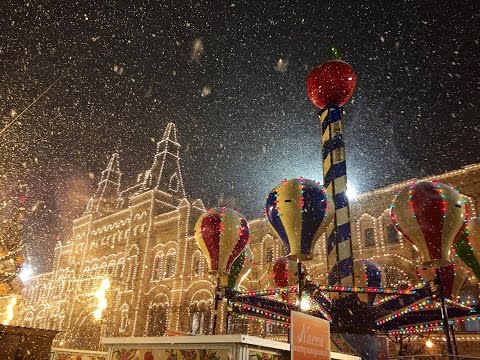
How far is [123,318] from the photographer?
32.1m

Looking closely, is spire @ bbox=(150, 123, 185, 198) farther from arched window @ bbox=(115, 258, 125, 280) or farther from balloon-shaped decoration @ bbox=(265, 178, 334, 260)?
balloon-shaped decoration @ bbox=(265, 178, 334, 260)

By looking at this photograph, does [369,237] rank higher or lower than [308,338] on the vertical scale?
Result: higher

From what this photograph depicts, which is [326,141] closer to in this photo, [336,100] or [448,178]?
[336,100]

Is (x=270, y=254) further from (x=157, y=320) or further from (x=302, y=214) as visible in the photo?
(x=302, y=214)

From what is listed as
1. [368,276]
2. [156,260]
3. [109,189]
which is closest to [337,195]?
[368,276]

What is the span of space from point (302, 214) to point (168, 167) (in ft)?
101

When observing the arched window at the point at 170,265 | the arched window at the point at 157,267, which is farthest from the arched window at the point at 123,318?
the arched window at the point at 170,265

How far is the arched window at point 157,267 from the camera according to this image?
31.2 m

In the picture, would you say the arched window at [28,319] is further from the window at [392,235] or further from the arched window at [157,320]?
the window at [392,235]

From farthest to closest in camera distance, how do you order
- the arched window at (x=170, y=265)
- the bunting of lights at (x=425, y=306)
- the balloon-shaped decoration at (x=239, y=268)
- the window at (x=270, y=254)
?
the arched window at (x=170, y=265)
the window at (x=270, y=254)
the balloon-shaped decoration at (x=239, y=268)
the bunting of lights at (x=425, y=306)

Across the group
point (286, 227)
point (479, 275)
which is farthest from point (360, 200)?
point (286, 227)

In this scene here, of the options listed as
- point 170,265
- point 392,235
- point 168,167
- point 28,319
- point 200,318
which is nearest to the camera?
point 392,235

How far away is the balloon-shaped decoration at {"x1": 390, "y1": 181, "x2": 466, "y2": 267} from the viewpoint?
800 cm

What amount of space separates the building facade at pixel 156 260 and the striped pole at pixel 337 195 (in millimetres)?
9203
